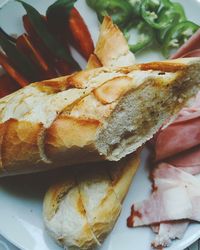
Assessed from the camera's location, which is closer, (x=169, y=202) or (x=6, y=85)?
(x=169, y=202)

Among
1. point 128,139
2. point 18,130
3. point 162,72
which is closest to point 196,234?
point 128,139

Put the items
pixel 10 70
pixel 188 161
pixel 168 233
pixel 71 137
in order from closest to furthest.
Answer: pixel 71 137, pixel 168 233, pixel 188 161, pixel 10 70

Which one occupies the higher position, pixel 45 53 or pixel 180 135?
pixel 45 53

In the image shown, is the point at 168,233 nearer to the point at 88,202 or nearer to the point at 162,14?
the point at 88,202

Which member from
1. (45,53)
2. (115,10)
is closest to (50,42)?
(45,53)

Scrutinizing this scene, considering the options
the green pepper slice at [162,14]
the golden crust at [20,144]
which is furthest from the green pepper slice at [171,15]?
the golden crust at [20,144]

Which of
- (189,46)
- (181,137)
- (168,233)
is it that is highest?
(189,46)

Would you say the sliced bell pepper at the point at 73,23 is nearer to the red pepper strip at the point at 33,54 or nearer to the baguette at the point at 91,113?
the red pepper strip at the point at 33,54

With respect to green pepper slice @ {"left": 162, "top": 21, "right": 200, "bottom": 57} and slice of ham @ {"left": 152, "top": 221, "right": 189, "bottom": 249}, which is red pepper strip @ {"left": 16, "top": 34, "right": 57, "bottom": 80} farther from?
slice of ham @ {"left": 152, "top": 221, "right": 189, "bottom": 249}
